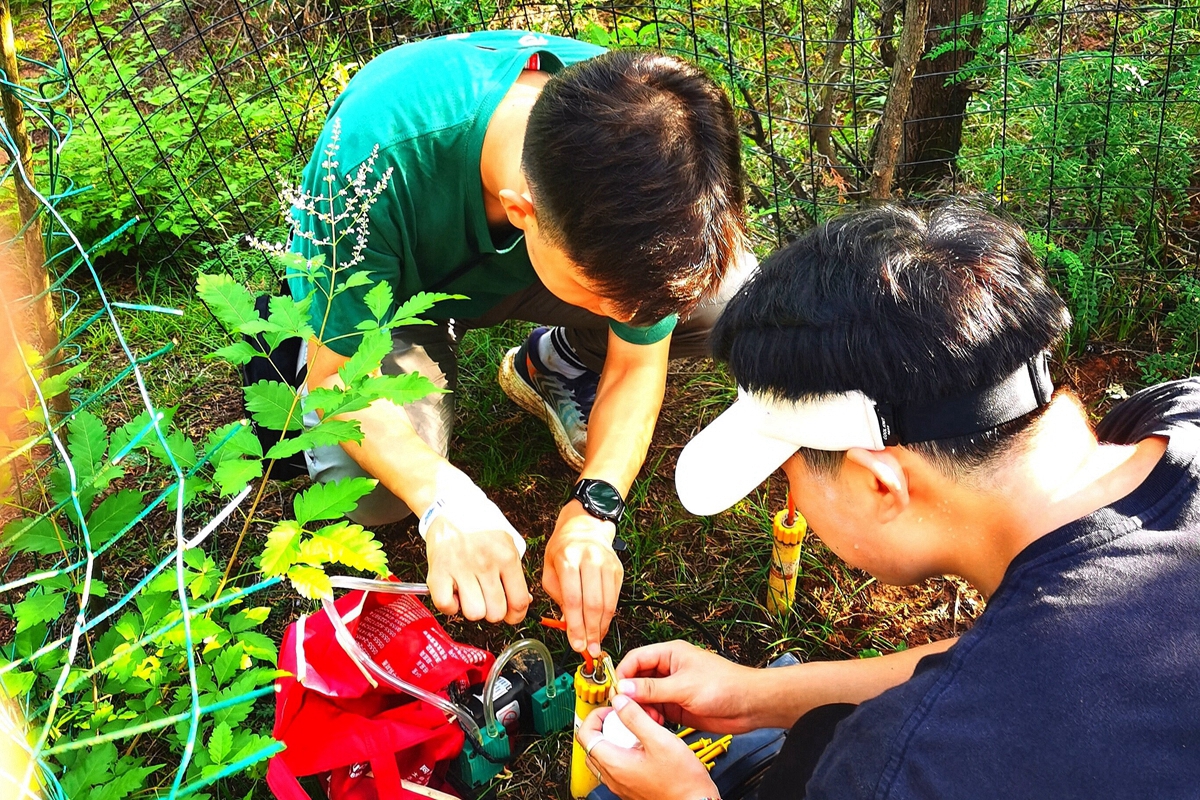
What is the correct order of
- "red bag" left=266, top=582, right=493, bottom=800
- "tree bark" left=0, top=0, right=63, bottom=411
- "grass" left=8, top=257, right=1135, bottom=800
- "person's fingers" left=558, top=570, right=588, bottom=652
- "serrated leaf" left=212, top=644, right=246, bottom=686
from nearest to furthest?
"serrated leaf" left=212, top=644, right=246, bottom=686
"red bag" left=266, top=582, right=493, bottom=800
"person's fingers" left=558, top=570, right=588, bottom=652
"tree bark" left=0, top=0, right=63, bottom=411
"grass" left=8, top=257, right=1135, bottom=800

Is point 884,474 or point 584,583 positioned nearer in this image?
point 884,474

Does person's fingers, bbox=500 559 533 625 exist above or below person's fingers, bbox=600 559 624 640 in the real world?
above

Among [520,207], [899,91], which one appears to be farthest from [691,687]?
[899,91]

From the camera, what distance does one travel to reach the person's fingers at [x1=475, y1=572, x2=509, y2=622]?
187 centimetres

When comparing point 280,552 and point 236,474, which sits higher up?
point 236,474

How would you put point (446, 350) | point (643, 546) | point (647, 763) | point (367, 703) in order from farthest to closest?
point (446, 350) → point (643, 546) → point (367, 703) → point (647, 763)

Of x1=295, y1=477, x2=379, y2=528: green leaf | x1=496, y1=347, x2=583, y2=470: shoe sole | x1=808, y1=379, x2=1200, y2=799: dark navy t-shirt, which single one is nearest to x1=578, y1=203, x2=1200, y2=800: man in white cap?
x1=808, y1=379, x2=1200, y2=799: dark navy t-shirt

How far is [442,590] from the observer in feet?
6.09

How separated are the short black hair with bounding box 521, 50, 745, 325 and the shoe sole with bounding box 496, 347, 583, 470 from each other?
1.01 metres

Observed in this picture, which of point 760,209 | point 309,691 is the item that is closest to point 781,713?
point 309,691

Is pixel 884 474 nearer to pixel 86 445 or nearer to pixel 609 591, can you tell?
pixel 609 591

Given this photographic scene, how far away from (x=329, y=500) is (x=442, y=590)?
0.48 m

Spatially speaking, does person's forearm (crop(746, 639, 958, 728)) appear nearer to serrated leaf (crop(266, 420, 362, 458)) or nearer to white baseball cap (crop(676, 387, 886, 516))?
white baseball cap (crop(676, 387, 886, 516))

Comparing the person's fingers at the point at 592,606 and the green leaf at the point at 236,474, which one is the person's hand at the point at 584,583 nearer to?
the person's fingers at the point at 592,606
